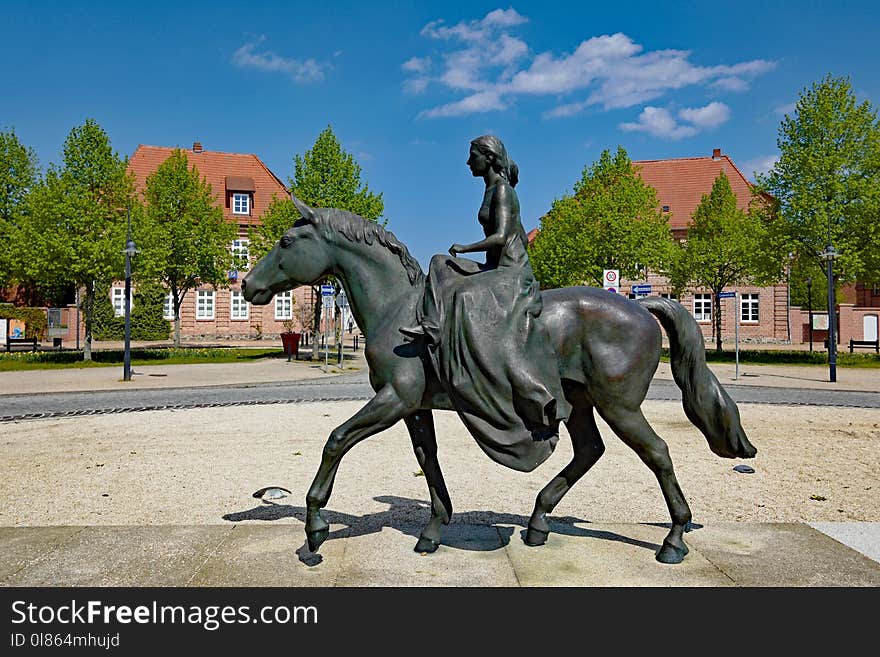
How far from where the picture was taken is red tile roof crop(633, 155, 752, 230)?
51.6 m

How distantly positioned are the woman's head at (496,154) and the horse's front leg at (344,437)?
5.31 feet

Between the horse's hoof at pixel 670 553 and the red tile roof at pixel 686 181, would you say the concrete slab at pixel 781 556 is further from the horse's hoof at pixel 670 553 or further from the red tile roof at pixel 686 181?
the red tile roof at pixel 686 181

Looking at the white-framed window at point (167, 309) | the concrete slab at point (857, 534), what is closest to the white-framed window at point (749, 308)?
the white-framed window at point (167, 309)

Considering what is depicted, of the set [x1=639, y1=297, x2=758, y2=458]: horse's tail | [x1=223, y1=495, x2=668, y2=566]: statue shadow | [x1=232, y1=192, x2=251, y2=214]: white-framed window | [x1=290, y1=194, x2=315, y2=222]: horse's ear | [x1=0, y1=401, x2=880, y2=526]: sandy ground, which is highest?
[x1=232, y1=192, x2=251, y2=214]: white-framed window

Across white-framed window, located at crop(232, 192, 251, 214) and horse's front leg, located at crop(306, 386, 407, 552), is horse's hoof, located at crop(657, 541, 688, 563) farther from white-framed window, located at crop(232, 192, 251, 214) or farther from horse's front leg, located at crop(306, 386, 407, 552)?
white-framed window, located at crop(232, 192, 251, 214)

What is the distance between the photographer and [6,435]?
1010 cm

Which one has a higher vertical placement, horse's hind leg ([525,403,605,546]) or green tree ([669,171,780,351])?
green tree ([669,171,780,351])

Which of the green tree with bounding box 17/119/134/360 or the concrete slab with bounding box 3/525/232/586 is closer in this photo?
the concrete slab with bounding box 3/525/232/586

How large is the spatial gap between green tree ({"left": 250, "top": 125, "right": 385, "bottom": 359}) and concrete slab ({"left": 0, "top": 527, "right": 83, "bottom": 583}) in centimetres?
2350

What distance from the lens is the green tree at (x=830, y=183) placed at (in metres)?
26.4

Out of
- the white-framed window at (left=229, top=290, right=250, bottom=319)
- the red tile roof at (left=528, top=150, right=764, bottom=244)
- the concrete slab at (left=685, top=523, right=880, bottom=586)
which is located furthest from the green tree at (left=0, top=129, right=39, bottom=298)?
the concrete slab at (left=685, top=523, right=880, bottom=586)

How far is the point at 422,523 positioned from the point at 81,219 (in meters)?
24.1

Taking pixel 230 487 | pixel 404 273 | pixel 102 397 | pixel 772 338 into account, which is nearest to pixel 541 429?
pixel 404 273

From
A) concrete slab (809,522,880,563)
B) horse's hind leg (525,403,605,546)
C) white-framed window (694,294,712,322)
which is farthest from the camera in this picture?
white-framed window (694,294,712,322)
